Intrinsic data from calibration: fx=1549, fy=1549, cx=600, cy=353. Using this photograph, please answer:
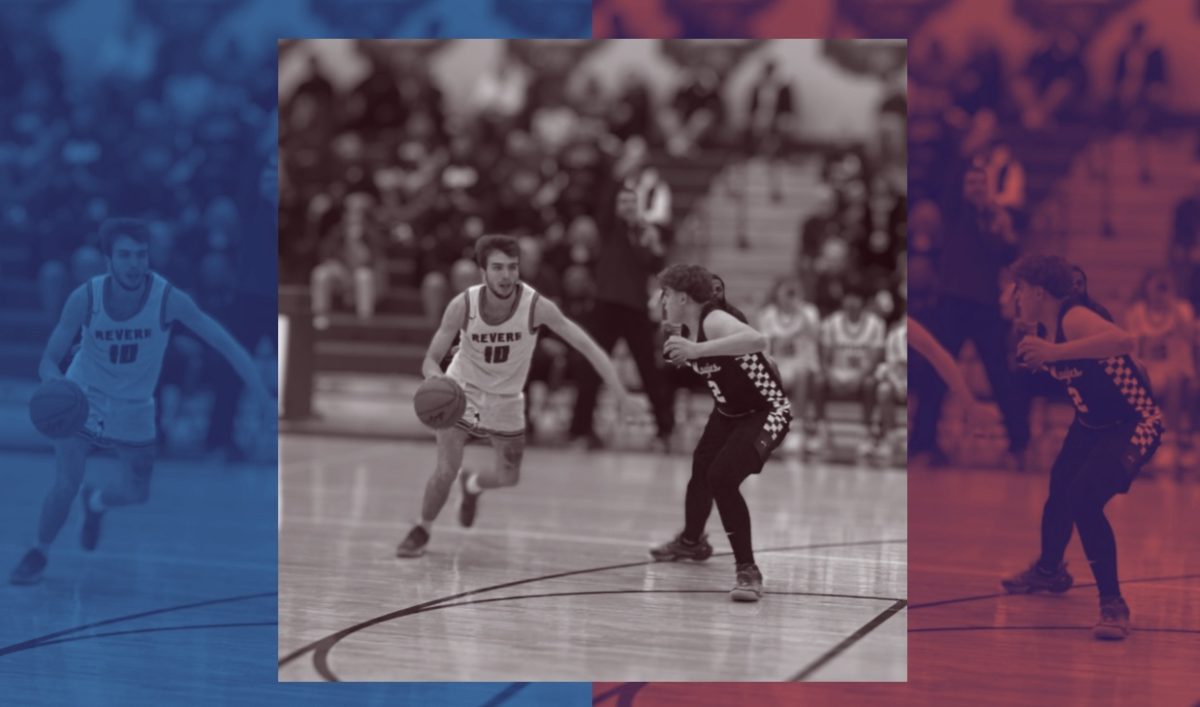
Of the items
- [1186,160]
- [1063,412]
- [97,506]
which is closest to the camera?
[97,506]

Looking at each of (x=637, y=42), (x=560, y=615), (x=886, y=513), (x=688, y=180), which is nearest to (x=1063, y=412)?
(x=886, y=513)

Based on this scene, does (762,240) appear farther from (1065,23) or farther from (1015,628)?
(1015,628)

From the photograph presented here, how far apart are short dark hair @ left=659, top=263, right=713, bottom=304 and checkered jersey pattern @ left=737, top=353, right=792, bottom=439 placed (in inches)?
14.0

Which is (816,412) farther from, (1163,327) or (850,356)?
(1163,327)

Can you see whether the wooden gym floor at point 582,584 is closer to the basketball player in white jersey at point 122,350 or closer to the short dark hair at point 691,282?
the basketball player in white jersey at point 122,350

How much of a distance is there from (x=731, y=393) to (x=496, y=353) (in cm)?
124

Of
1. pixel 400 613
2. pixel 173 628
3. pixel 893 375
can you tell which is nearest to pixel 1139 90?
pixel 893 375

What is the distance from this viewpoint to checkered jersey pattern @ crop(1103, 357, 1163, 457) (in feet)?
21.0

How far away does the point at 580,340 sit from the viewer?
717 centimetres

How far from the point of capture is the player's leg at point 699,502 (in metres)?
6.98

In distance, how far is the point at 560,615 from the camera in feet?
21.5

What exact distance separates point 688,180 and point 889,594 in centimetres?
1085

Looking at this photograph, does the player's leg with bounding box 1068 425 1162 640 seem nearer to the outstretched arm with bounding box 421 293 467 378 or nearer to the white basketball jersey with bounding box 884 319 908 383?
the white basketball jersey with bounding box 884 319 908 383

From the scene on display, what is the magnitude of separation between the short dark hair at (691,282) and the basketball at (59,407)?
104 inches
